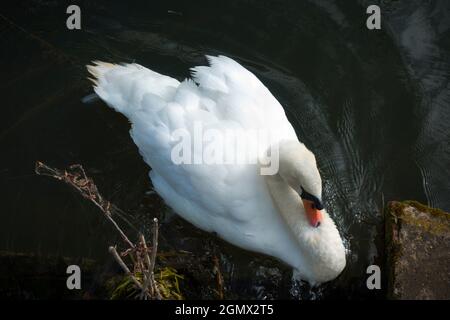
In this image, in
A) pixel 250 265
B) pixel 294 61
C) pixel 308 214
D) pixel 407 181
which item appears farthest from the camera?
pixel 294 61

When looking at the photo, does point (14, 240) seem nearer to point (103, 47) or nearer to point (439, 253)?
point (103, 47)

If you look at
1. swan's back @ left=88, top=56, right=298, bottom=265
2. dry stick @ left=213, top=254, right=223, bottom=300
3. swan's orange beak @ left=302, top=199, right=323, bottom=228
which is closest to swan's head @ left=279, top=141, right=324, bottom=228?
swan's orange beak @ left=302, top=199, right=323, bottom=228

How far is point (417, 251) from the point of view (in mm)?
4668

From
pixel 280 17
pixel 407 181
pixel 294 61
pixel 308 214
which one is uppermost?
pixel 280 17

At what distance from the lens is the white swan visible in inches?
179

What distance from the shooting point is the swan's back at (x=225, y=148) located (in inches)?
181

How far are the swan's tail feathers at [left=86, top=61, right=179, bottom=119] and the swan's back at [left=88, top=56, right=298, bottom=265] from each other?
2cm

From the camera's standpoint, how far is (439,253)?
464 cm

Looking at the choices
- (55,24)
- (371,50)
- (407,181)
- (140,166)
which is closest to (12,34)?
(55,24)

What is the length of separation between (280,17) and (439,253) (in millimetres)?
3170

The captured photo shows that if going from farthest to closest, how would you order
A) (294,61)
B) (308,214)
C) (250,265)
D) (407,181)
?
1. (294,61)
2. (407,181)
3. (250,265)
4. (308,214)

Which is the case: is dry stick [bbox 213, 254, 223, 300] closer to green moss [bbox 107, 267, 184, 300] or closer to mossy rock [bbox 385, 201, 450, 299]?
green moss [bbox 107, 267, 184, 300]

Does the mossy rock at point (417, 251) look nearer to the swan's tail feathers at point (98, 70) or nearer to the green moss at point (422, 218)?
the green moss at point (422, 218)

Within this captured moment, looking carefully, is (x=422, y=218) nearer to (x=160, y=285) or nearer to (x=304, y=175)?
(x=304, y=175)
